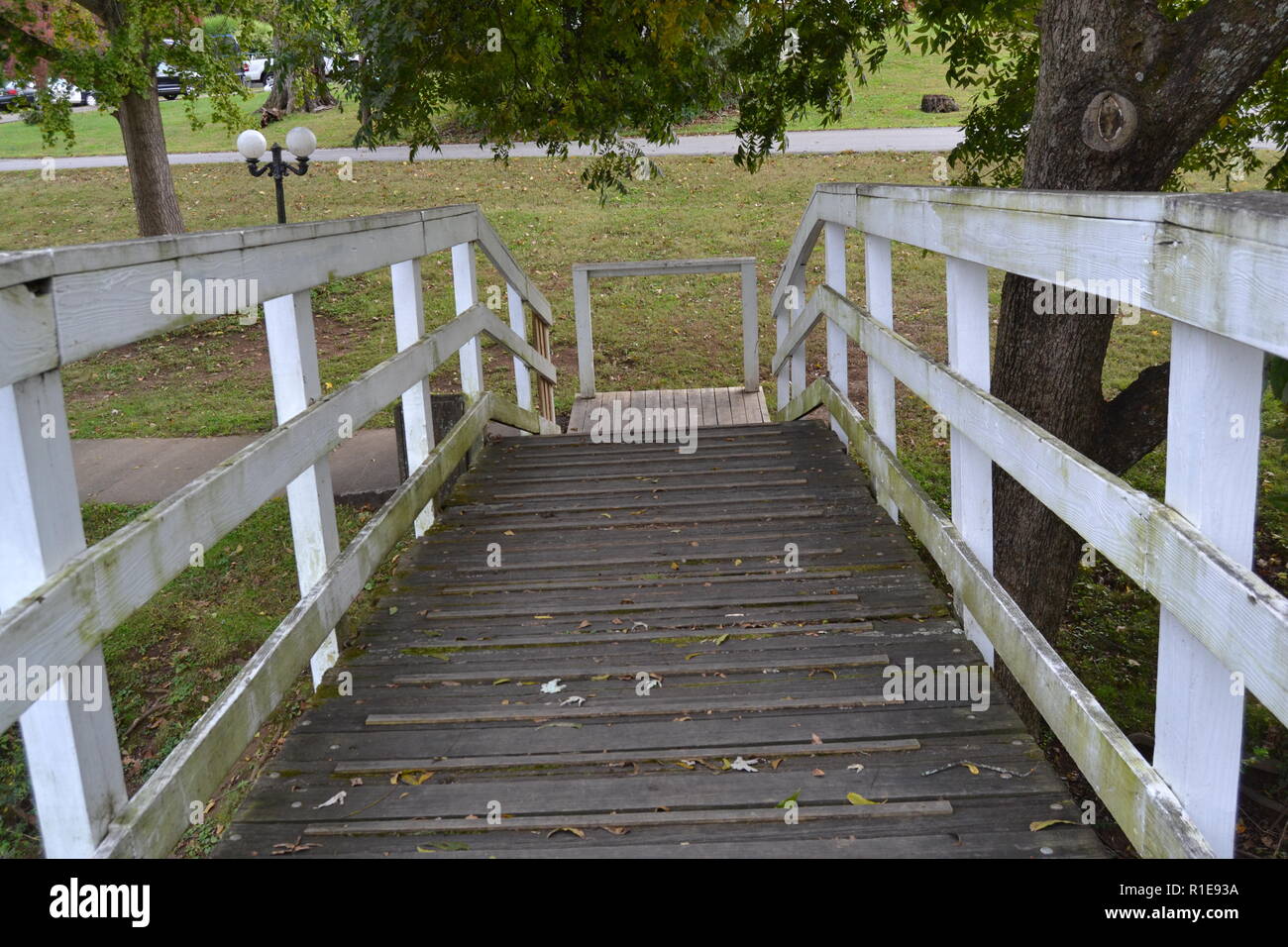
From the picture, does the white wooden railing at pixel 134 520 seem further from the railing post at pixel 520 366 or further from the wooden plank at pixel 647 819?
the railing post at pixel 520 366

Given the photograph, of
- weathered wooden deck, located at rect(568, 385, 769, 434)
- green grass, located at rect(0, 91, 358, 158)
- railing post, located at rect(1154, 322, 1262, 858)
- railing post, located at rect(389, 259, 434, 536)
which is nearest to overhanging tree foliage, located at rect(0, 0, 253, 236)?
weathered wooden deck, located at rect(568, 385, 769, 434)

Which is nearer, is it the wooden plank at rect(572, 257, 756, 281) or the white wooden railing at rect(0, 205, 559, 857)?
the white wooden railing at rect(0, 205, 559, 857)

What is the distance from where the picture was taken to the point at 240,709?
255 centimetres

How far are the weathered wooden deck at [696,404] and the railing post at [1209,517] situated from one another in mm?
7903

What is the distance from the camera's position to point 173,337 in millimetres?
14414

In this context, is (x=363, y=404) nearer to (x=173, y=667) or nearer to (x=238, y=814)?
(x=238, y=814)

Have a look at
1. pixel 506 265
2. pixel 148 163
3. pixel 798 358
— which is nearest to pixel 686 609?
pixel 506 265

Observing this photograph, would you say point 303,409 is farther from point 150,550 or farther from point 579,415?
point 579,415

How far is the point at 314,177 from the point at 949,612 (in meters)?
20.2

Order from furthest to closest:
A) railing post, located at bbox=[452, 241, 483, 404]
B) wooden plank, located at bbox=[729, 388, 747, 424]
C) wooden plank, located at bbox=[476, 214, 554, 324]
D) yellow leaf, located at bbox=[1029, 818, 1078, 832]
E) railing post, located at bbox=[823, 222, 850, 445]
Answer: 1. wooden plank, located at bbox=[729, 388, 747, 424]
2. wooden plank, located at bbox=[476, 214, 554, 324]
3. railing post, located at bbox=[452, 241, 483, 404]
4. railing post, located at bbox=[823, 222, 850, 445]
5. yellow leaf, located at bbox=[1029, 818, 1078, 832]

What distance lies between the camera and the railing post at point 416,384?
4.51 meters

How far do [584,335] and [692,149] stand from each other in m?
12.7

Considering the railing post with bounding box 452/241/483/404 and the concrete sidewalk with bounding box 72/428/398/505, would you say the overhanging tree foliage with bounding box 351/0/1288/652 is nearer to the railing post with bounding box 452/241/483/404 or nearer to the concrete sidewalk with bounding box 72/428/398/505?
the railing post with bounding box 452/241/483/404

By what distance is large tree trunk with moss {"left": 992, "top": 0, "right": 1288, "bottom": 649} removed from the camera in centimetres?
475
